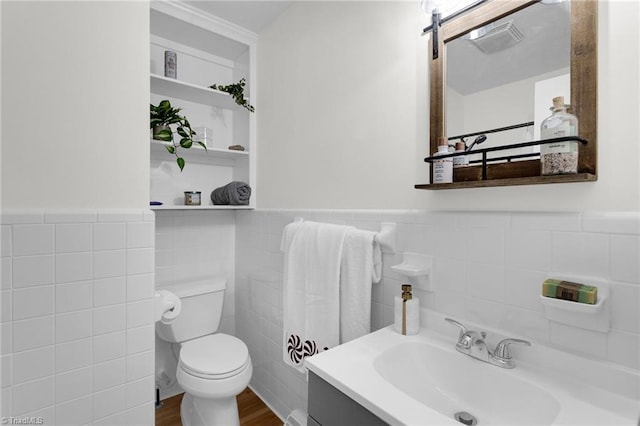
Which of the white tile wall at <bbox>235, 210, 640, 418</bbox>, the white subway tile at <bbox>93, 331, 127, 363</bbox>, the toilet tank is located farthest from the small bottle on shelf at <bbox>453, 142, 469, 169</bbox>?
the toilet tank

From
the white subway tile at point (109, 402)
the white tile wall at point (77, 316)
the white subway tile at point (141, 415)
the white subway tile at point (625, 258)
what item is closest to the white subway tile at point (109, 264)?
the white tile wall at point (77, 316)

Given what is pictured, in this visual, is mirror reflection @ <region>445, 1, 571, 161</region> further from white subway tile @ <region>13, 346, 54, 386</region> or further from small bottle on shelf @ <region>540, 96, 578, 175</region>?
white subway tile @ <region>13, 346, 54, 386</region>

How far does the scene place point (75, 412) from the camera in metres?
1.17

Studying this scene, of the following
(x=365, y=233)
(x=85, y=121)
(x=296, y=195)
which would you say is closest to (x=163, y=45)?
(x=85, y=121)

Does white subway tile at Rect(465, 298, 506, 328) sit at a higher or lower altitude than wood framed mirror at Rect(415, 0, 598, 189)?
lower

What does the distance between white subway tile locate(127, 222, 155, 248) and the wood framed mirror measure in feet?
3.51

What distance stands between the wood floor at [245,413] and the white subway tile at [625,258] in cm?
177

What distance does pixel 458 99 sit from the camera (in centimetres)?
109

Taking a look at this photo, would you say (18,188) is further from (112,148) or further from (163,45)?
(163,45)

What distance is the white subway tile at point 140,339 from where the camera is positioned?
4.19ft

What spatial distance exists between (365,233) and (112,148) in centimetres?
104

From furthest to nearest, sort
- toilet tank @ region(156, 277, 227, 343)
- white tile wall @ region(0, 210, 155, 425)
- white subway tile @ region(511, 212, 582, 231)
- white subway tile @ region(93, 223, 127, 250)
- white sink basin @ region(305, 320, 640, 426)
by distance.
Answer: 1. toilet tank @ region(156, 277, 227, 343)
2. white subway tile @ region(93, 223, 127, 250)
3. white tile wall @ region(0, 210, 155, 425)
4. white subway tile @ region(511, 212, 582, 231)
5. white sink basin @ region(305, 320, 640, 426)

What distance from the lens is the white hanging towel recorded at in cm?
131

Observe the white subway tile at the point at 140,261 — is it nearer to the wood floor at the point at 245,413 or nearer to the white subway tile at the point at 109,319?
the white subway tile at the point at 109,319
